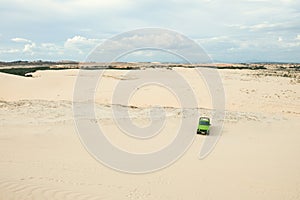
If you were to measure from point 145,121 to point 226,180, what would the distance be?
909cm

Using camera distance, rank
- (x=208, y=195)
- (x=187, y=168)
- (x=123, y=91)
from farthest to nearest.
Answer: (x=123, y=91) → (x=187, y=168) → (x=208, y=195)

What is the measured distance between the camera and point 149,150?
42.5 feet

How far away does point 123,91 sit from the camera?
29.4 m

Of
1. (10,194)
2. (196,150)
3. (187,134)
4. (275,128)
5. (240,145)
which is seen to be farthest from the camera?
(275,128)

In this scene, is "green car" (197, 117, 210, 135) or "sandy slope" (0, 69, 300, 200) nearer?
"sandy slope" (0, 69, 300, 200)

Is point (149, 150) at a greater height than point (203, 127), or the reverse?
point (203, 127)

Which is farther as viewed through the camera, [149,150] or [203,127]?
A: [203,127]

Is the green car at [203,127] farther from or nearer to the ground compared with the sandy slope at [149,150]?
farther from the ground

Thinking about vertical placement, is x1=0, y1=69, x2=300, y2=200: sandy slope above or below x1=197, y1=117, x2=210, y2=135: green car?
below

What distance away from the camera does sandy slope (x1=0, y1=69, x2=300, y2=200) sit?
8070 millimetres

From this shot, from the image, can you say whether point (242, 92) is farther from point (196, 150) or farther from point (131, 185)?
point (131, 185)

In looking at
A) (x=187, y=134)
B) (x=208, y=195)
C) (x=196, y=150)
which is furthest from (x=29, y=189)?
(x=187, y=134)

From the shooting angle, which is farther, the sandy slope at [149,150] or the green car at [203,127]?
the green car at [203,127]

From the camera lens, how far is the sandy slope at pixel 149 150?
8.07m
